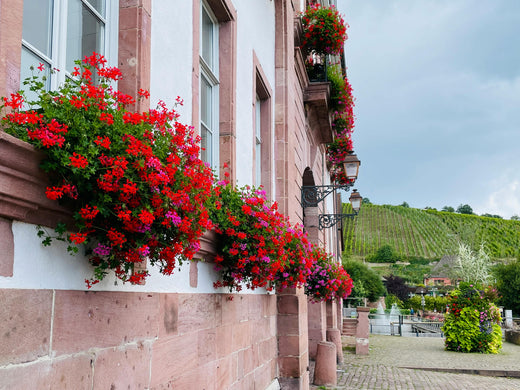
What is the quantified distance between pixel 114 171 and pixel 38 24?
0.97m

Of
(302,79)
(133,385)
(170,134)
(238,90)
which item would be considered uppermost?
(302,79)

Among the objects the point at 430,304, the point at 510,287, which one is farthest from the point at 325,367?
the point at 430,304

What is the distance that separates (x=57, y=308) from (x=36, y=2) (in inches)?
53.7

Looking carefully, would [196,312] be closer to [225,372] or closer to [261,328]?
[225,372]

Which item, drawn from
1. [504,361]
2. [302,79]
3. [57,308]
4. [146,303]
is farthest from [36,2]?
[504,361]

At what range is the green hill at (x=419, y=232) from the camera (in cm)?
10189

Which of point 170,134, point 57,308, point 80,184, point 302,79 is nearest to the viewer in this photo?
point 80,184

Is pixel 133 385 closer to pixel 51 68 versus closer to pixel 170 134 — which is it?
pixel 170 134

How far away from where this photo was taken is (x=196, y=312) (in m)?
3.84

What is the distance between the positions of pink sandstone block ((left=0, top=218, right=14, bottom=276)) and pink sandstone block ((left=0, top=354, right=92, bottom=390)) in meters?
0.34

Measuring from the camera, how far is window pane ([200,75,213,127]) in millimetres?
4805

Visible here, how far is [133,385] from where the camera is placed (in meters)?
2.75

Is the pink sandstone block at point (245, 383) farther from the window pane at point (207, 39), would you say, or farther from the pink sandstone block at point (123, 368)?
the window pane at point (207, 39)

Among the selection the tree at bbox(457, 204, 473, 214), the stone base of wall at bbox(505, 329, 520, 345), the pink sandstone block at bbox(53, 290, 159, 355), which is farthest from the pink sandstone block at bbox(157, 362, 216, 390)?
the tree at bbox(457, 204, 473, 214)
